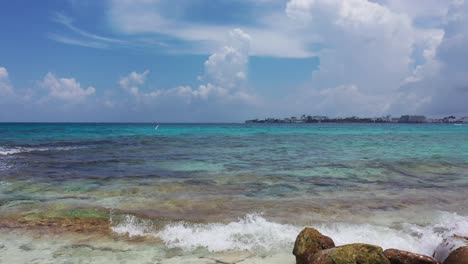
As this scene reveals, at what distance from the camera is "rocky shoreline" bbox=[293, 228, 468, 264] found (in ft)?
15.7

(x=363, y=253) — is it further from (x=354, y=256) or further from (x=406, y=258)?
(x=406, y=258)

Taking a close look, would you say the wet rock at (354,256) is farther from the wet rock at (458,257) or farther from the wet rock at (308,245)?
the wet rock at (458,257)

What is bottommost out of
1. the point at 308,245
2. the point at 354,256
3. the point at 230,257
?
the point at 230,257

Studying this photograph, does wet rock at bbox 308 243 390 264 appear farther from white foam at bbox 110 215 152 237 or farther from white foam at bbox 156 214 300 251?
white foam at bbox 110 215 152 237

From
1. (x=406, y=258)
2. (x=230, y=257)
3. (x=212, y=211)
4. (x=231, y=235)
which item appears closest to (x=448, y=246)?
(x=406, y=258)

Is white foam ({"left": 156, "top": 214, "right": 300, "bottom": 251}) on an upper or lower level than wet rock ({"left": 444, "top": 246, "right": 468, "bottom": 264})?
lower

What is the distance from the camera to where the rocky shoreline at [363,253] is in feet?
15.7

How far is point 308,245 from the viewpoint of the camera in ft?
18.4

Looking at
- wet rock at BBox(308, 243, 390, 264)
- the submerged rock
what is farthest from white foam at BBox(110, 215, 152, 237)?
wet rock at BBox(308, 243, 390, 264)

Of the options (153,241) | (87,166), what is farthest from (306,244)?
(87,166)

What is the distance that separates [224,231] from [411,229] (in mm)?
4095

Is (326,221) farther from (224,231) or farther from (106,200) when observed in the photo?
(106,200)

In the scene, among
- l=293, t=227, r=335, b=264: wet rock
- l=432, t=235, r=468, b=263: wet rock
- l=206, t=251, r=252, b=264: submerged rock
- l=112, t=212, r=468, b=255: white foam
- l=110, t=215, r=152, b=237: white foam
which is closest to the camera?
l=432, t=235, r=468, b=263: wet rock

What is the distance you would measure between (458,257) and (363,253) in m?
1.42
